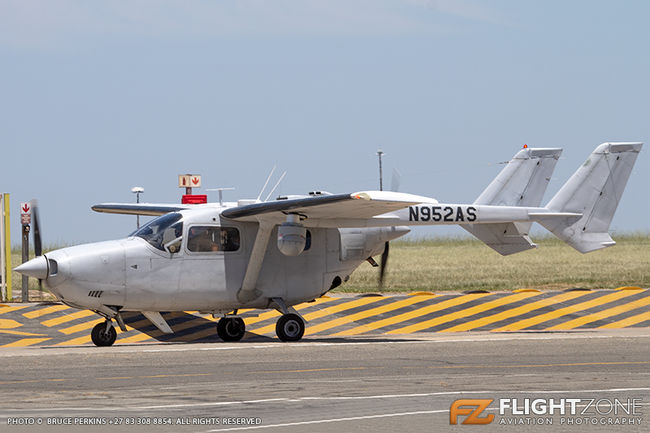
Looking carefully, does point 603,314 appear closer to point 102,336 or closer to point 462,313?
point 462,313

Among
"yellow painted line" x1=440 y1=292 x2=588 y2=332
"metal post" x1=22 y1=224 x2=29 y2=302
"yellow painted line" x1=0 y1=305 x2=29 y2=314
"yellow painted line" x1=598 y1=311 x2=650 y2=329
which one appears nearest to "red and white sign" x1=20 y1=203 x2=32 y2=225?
"metal post" x1=22 y1=224 x2=29 y2=302

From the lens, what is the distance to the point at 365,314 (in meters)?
21.5

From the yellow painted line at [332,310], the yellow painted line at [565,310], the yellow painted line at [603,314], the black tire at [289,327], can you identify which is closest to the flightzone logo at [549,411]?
the black tire at [289,327]

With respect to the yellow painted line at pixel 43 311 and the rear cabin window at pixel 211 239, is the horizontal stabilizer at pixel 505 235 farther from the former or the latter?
the yellow painted line at pixel 43 311

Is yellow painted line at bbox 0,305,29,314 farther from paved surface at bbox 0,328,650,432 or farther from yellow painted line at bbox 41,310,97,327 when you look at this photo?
paved surface at bbox 0,328,650,432

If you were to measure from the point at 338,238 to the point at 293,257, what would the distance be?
3.38ft

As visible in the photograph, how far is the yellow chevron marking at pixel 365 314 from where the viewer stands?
2067 centimetres

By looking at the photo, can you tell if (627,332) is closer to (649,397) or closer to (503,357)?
(503,357)

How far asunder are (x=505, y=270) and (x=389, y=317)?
1593 cm

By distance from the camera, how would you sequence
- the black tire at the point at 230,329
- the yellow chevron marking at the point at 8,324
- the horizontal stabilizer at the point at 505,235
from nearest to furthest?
the black tire at the point at 230,329 → the horizontal stabilizer at the point at 505,235 → the yellow chevron marking at the point at 8,324

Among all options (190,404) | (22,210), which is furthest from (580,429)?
(22,210)

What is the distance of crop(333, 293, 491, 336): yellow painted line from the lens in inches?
817

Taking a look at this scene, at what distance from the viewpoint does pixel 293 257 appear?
59.8 ft

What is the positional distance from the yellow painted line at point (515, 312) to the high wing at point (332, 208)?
4.36 m
